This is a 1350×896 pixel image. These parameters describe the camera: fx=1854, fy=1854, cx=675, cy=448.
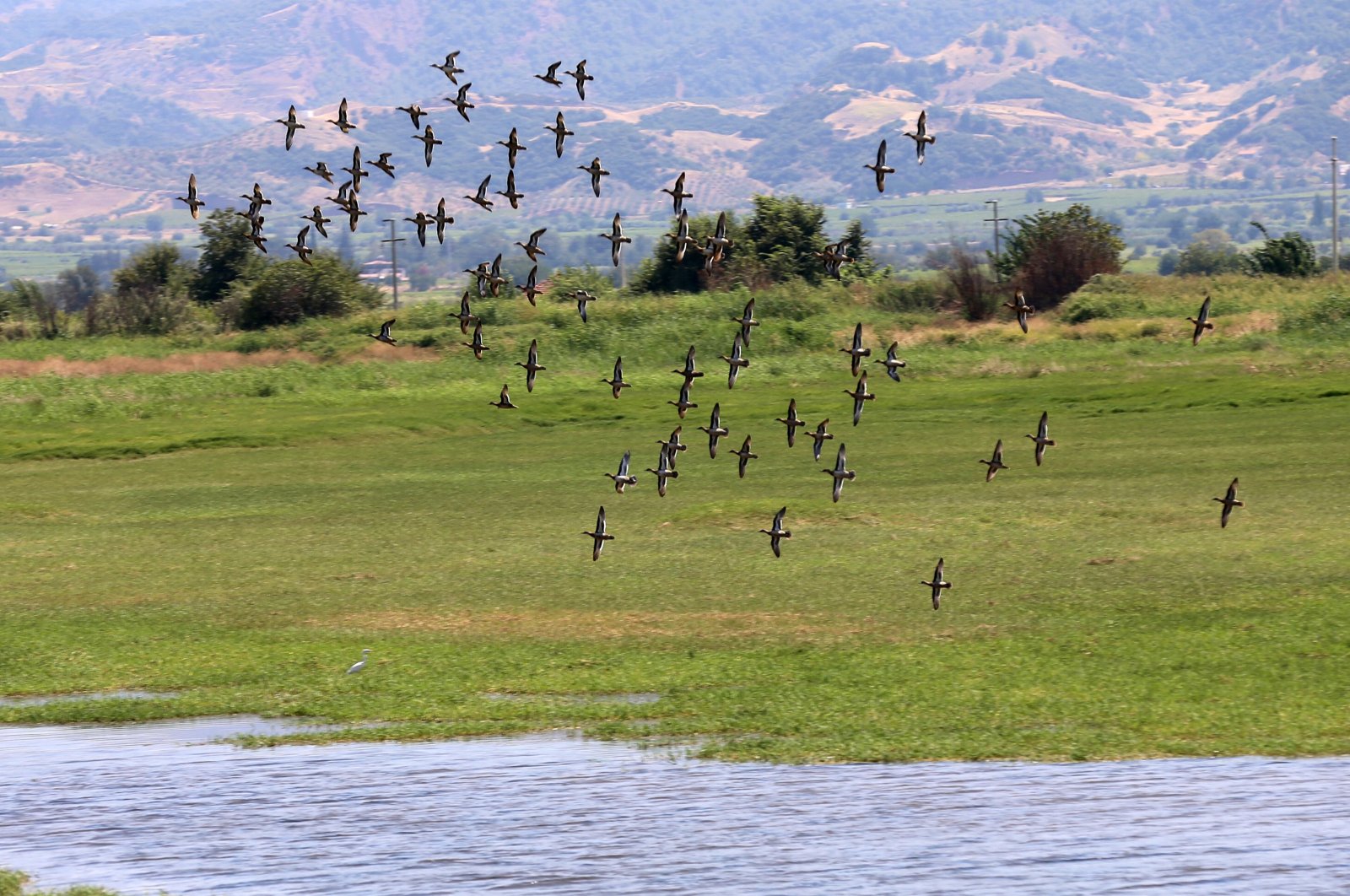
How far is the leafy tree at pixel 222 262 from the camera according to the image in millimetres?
99875

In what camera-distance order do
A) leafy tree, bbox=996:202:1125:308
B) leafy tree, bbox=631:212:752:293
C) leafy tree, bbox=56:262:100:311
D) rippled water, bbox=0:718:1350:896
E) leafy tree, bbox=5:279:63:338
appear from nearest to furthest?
rippled water, bbox=0:718:1350:896
leafy tree, bbox=996:202:1125:308
leafy tree, bbox=631:212:752:293
leafy tree, bbox=5:279:63:338
leafy tree, bbox=56:262:100:311

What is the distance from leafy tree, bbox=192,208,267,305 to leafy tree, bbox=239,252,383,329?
34.7ft

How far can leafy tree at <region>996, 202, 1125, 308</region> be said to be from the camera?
281 feet

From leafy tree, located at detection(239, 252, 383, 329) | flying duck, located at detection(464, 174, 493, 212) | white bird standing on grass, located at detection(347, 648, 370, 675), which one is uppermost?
flying duck, located at detection(464, 174, 493, 212)

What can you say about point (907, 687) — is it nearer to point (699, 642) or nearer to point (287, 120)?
point (699, 642)

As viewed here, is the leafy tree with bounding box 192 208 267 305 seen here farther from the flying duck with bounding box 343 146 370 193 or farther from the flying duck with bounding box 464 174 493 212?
the flying duck with bounding box 464 174 493 212

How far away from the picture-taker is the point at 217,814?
1769cm

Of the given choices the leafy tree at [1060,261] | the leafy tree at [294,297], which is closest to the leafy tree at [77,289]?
the leafy tree at [294,297]

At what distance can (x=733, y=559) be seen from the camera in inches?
1206

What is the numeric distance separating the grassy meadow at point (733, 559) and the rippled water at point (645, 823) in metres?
0.98

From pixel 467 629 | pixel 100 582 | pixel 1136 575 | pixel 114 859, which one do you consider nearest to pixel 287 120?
pixel 467 629

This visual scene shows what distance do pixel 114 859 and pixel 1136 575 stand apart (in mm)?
16312

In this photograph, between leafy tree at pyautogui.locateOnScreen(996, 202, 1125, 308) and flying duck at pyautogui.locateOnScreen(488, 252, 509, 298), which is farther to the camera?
leafy tree at pyautogui.locateOnScreen(996, 202, 1125, 308)

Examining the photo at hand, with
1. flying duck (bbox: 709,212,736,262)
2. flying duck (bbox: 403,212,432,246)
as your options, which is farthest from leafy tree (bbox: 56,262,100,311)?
flying duck (bbox: 709,212,736,262)
